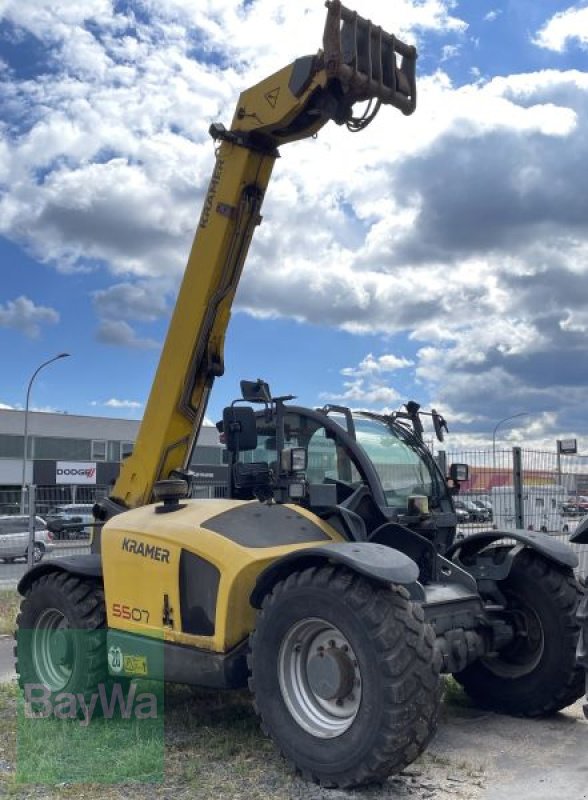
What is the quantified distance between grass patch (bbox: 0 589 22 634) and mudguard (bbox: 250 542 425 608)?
6.45 metres

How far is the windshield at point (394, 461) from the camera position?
626 centimetres

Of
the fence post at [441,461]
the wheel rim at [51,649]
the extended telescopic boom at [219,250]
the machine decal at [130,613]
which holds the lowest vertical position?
the wheel rim at [51,649]

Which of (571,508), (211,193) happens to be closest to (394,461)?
(211,193)

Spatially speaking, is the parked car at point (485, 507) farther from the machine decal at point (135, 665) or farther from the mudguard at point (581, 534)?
the mudguard at point (581, 534)

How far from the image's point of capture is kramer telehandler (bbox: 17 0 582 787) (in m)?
4.88

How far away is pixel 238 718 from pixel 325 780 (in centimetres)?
167

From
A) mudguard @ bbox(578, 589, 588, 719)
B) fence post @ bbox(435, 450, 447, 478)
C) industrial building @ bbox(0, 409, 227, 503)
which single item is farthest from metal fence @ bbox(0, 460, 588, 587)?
industrial building @ bbox(0, 409, 227, 503)

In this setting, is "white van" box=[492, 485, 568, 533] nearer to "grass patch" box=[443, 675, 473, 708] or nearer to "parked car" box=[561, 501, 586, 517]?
"parked car" box=[561, 501, 586, 517]

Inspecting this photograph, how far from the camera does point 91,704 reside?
6469 millimetres

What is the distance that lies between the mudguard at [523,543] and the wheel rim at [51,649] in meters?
3.07

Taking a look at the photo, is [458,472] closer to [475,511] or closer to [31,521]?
[475,511]

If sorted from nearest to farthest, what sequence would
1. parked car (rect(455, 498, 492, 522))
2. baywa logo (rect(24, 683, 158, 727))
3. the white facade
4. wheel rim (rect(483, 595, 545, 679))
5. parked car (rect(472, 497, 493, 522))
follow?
baywa logo (rect(24, 683, 158, 727)) → wheel rim (rect(483, 595, 545, 679)) → parked car (rect(455, 498, 492, 522)) → parked car (rect(472, 497, 493, 522)) → the white facade

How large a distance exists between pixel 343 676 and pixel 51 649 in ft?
9.88

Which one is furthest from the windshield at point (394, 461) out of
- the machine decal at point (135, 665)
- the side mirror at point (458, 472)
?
the machine decal at point (135, 665)
